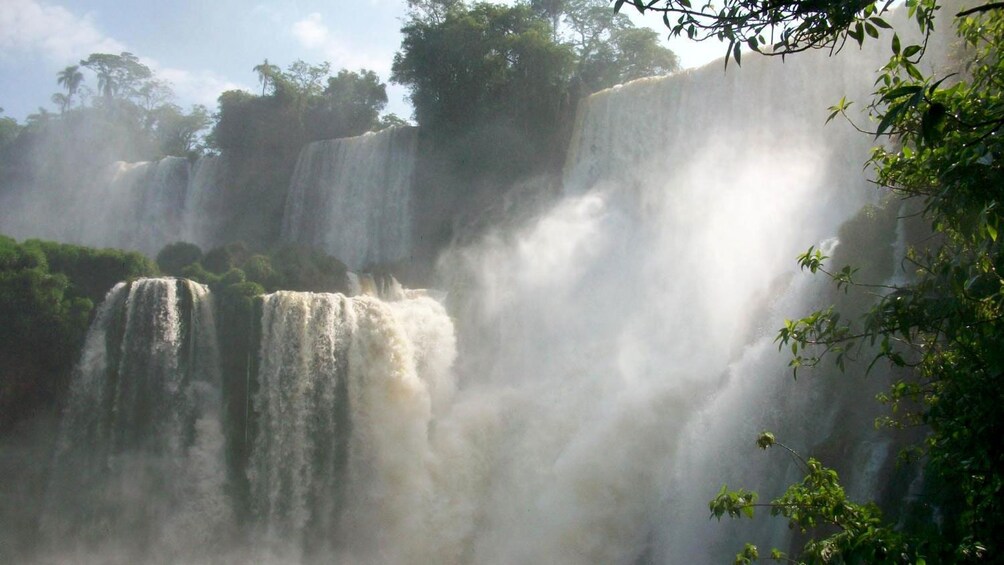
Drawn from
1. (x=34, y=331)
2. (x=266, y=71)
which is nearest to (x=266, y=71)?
(x=266, y=71)

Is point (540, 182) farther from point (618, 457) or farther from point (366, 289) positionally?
point (618, 457)

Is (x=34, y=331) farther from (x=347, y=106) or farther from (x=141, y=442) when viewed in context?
(x=347, y=106)

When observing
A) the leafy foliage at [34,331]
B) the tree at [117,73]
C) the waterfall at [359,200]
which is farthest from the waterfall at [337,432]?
the tree at [117,73]

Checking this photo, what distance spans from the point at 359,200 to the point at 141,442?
36.9 feet

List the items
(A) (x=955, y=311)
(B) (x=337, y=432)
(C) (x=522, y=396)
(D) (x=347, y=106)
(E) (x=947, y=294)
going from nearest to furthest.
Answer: (A) (x=955, y=311), (E) (x=947, y=294), (B) (x=337, y=432), (C) (x=522, y=396), (D) (x=347, y=106)

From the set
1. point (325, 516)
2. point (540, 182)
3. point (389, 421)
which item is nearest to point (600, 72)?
point (540, 182)

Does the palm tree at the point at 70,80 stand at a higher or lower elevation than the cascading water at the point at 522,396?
higher

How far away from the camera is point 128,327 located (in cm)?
1523

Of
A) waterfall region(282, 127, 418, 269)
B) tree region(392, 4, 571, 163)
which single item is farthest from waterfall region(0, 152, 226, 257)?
tree region(392, 4, 571, 163)

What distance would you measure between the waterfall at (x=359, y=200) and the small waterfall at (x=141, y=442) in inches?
334

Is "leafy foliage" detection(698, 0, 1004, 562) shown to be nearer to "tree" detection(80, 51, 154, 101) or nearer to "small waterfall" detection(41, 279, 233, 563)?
"small waterfall" detection(41, 279, 233, 563)

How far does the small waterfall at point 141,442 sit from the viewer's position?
14594 mm

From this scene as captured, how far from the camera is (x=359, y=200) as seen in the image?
2433 centimetres

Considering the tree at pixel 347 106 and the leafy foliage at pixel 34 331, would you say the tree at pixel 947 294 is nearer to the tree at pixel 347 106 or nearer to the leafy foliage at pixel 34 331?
the leafy foliage at pixel 34 331
